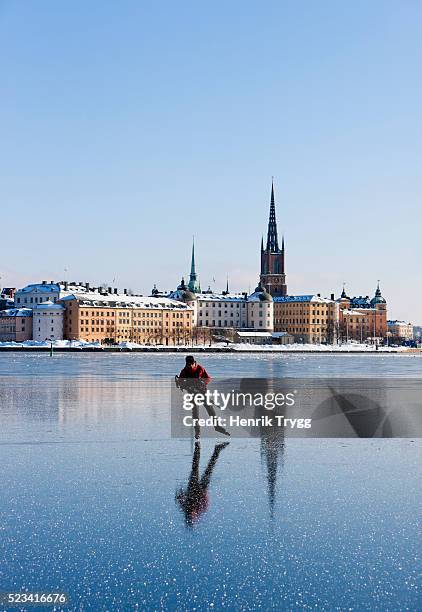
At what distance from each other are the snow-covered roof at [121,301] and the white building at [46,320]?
4141 mm

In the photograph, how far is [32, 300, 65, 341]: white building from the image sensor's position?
166 m

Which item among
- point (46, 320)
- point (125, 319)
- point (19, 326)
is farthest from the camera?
point (125, 319)

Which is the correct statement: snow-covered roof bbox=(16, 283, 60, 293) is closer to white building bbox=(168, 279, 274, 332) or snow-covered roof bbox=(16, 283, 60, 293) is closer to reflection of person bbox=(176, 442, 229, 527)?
white building bbox=(168, 279, 274, 332)

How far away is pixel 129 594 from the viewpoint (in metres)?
6.61

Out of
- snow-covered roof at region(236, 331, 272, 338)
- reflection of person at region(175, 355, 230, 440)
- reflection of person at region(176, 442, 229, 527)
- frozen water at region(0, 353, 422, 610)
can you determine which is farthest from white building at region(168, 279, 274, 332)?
reflection of person at region(176, 442, 229, 527)

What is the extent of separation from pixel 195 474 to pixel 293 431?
540 centimetres

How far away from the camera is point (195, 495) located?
32.5 ft

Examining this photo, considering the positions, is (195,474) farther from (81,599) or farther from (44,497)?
(81,599)

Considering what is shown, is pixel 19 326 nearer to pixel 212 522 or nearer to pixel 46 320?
pixel 46 320

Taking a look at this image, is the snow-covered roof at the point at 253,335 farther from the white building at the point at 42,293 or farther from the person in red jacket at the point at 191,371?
the person in red jacket at the point at 191,371

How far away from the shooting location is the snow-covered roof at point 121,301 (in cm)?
17000

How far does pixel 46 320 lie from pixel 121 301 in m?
18.5

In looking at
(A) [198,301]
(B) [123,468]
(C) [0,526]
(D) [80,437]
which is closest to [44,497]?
(C) [0,526]

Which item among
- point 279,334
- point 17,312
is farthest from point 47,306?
point 279,334
